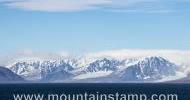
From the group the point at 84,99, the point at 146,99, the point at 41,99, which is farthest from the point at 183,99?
the point at 41,99

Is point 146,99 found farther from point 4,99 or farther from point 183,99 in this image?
point 4,99

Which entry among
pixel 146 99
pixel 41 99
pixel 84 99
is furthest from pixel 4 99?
pixel 146 99

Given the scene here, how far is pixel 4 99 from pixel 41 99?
970 cm

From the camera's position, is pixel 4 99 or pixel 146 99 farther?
→ pixel 146 99

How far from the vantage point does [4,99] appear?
6969 inches

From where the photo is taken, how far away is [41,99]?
585ft

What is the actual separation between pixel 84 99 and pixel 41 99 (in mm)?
13206

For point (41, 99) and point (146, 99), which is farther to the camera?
point (146, 99)

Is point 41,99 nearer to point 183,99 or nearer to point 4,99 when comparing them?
point 4,99

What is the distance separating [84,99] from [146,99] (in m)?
18.8

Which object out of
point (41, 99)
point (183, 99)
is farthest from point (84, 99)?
point (183, 99)

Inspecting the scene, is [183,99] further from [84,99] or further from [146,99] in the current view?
[84,99]

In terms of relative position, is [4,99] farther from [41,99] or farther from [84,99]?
[84,99]

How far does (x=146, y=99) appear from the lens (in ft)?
629
